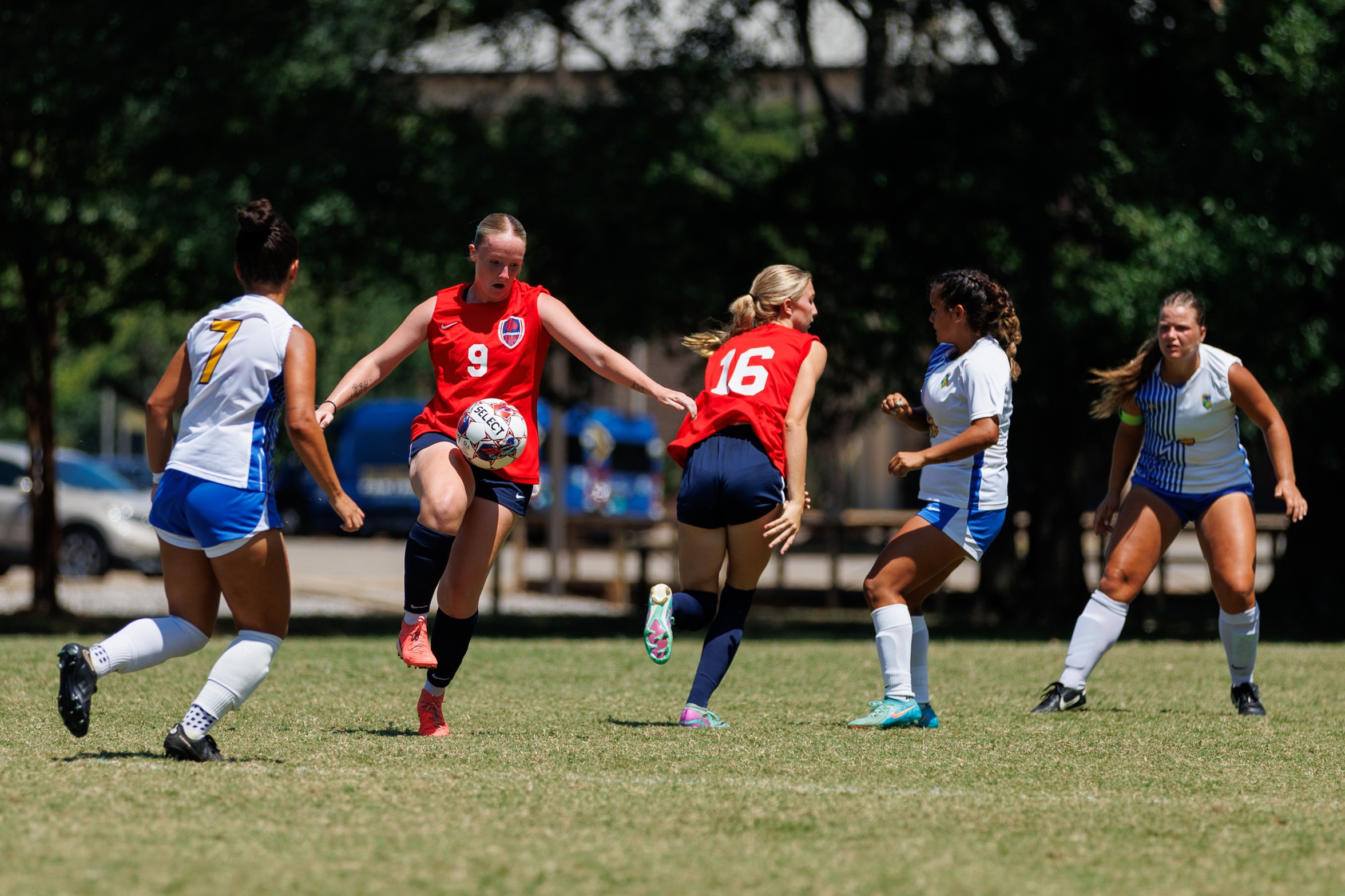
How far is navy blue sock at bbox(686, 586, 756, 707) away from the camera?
6910mm

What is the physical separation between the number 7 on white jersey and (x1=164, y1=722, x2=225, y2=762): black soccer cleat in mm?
2449

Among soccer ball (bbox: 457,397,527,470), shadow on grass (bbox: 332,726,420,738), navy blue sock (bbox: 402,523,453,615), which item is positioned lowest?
shadow on grass (bbox: 332,726,420,738)

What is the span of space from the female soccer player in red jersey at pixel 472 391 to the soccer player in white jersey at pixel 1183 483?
247 cm

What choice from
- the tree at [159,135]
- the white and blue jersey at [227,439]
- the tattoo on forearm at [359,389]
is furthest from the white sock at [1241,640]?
the tree at [159,135]

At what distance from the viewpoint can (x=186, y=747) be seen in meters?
5.46

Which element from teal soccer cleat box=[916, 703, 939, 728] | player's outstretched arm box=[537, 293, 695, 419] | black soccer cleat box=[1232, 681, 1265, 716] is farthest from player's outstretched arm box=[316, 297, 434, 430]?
black soccer cleat box=[1232, 681, 1265, 716]

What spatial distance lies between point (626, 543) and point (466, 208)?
6668 millimetres

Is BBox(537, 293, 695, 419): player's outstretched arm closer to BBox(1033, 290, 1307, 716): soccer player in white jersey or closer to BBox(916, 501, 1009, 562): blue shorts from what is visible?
BBox(916, 501, 1009, 562): blue shorts

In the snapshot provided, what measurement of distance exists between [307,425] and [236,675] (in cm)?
85

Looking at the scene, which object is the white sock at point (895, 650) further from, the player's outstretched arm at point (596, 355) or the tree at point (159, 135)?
the tree at point (159, 135)

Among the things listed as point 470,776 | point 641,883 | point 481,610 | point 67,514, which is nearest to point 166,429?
point 470,776

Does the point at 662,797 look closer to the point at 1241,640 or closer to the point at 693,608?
the point at 693,608

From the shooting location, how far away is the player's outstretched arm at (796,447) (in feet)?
21.4

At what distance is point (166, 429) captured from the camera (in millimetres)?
5508
